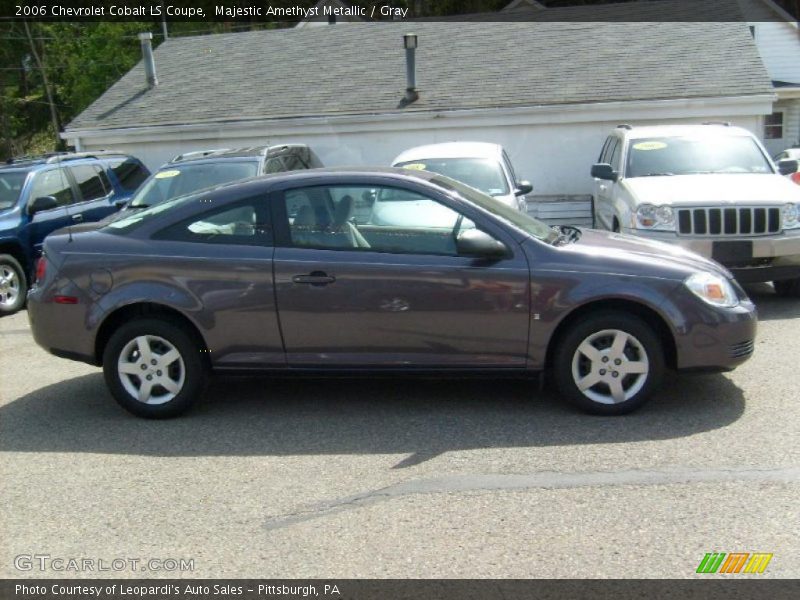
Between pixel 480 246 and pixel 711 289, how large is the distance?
1511mm

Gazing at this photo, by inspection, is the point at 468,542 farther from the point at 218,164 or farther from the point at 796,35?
the point at 796,35

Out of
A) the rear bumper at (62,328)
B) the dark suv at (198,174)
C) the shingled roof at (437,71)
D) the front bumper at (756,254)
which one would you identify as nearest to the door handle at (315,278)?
the rear bumper at (62,328)

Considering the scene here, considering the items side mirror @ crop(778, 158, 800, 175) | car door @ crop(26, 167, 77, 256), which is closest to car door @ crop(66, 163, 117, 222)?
car door @ crop(26, 167, 77, 256)

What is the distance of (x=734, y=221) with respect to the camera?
27.0ft

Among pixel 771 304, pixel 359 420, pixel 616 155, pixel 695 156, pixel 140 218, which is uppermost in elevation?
pixel 140 218

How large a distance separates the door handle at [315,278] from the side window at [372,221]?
0.20 m

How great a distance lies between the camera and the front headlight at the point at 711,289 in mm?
5426

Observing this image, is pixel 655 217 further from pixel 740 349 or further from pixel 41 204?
pixel 41 204

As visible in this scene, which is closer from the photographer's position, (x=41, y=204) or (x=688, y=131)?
(x=688, y=131)

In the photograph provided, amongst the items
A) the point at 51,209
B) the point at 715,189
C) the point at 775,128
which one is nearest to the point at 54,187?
the point at 51,209

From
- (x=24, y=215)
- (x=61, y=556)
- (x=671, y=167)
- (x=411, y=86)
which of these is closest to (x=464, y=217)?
(x=61, y=556)

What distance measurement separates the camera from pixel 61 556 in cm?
394

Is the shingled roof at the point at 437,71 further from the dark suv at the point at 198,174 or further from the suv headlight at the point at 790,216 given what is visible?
the suv headlight at the point at 790,216
